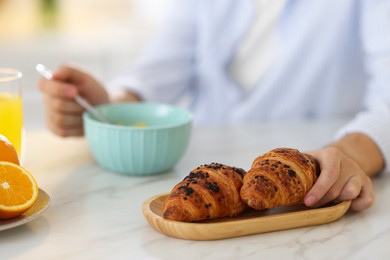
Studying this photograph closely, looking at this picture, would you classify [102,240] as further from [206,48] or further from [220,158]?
[206,48]

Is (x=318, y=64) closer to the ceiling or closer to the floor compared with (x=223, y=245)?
closer to the ceiling

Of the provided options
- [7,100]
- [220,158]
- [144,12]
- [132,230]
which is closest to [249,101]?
[220,158]

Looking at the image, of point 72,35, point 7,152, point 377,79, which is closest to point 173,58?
point 377,79

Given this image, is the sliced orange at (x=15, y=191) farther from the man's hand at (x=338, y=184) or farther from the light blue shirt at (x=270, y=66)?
the light blue shirt at (x=270, y=66)

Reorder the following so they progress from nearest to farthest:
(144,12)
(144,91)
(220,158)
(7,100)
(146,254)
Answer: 1. (146,254)
2. (7,100)
3. (220,158)
4. (144,91)
5. (144,12)

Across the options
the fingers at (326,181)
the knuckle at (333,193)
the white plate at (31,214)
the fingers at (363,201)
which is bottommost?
the white plate at (31,214)

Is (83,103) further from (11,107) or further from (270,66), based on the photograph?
(270,66)

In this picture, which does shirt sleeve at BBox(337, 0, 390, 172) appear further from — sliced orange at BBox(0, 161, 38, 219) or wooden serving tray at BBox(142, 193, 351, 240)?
sliced orange at BBox(0, 161, 38, 219)

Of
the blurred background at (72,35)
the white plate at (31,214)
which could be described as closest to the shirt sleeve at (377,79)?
the white plate at (31,214)
